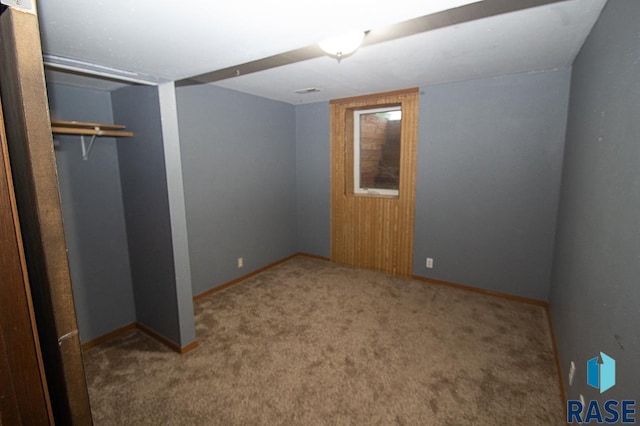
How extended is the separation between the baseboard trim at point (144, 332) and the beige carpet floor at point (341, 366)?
49 mm

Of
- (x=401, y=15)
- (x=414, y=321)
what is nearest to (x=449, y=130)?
(x=414, y=321)

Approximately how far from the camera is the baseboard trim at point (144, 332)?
2.35 metres

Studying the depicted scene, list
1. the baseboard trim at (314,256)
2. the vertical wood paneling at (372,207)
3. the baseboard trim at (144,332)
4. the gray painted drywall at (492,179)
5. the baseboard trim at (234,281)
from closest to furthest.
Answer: the baseboard trim at (144,332) → the gray painted drywall at (492,179) → the baseboard trim at (234,281) → the vertical wood paneling at (372,207) → the baseboard trim at (314,256)

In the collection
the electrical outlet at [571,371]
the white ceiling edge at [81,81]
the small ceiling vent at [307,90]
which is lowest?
the electrical outlet at [571,371]

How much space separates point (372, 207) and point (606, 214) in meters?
2.66

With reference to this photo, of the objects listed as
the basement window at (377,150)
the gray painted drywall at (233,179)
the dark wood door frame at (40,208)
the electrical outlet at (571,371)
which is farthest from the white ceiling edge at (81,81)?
the electrical outlet at (571,371)

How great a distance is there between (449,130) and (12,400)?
361cm

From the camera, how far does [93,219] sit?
2.38 meters

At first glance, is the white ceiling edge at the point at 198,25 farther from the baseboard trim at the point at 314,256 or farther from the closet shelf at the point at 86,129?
the baseboard trim at the point at 314,256

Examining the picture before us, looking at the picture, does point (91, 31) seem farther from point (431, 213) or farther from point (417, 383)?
point (431, 213)

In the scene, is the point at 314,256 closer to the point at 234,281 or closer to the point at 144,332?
the point at 234,281

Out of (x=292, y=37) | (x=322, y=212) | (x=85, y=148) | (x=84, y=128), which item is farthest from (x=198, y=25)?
(x=322, y=212)

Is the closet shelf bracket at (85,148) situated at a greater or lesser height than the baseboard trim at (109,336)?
greater

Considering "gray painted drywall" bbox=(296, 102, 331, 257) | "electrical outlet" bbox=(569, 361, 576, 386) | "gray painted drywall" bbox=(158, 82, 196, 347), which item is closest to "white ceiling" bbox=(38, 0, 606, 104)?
"gray painted drywall" bbox=(158, 82, 196, 347)
